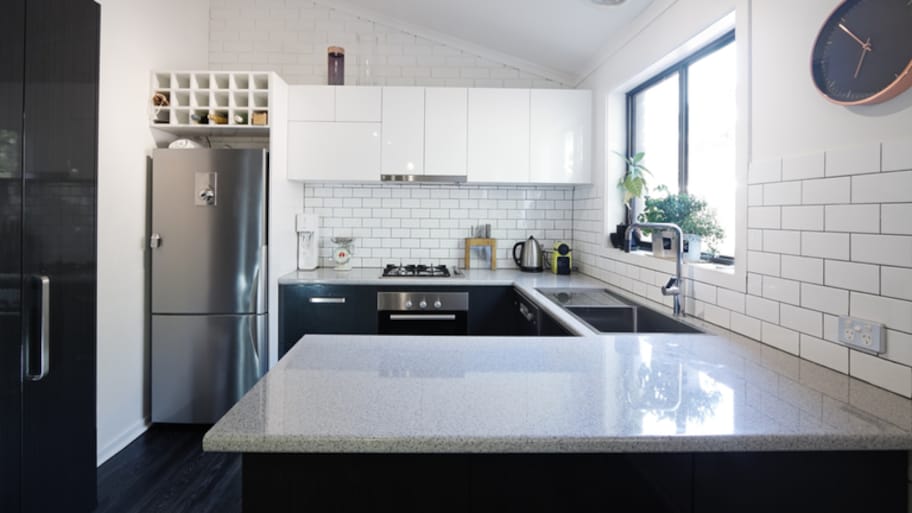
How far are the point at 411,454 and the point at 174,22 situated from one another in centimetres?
342

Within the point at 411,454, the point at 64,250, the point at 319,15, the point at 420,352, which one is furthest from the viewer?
the point at 319,15

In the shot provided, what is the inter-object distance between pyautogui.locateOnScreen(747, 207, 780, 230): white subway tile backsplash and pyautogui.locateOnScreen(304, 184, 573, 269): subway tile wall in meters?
2.15

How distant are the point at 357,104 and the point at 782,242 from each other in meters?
2.69

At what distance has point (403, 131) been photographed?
3318 mm

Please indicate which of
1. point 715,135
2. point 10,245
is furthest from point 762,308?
point 10,245

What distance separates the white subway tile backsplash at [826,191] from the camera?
1251 millimetres

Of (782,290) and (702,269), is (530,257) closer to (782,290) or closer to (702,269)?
(702,269)

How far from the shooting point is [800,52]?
4.65 feet

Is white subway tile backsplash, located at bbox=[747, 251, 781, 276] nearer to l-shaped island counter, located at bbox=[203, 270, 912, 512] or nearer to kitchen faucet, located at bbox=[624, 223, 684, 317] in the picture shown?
kitchen faucet, located at bbox=[624, 223, 684, 317]

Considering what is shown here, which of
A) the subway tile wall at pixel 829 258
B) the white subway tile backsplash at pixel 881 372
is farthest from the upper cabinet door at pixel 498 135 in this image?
the white subway tile backsplash at pixel 881 372

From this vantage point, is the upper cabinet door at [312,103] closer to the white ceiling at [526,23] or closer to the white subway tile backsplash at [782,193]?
Answer: the white ceiling at [526,23]

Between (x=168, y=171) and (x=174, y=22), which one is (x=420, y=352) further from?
(x=174, y=22)

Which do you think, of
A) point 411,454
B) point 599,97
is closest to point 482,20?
point 599,97

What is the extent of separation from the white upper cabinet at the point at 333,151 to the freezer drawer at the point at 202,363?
107cm
